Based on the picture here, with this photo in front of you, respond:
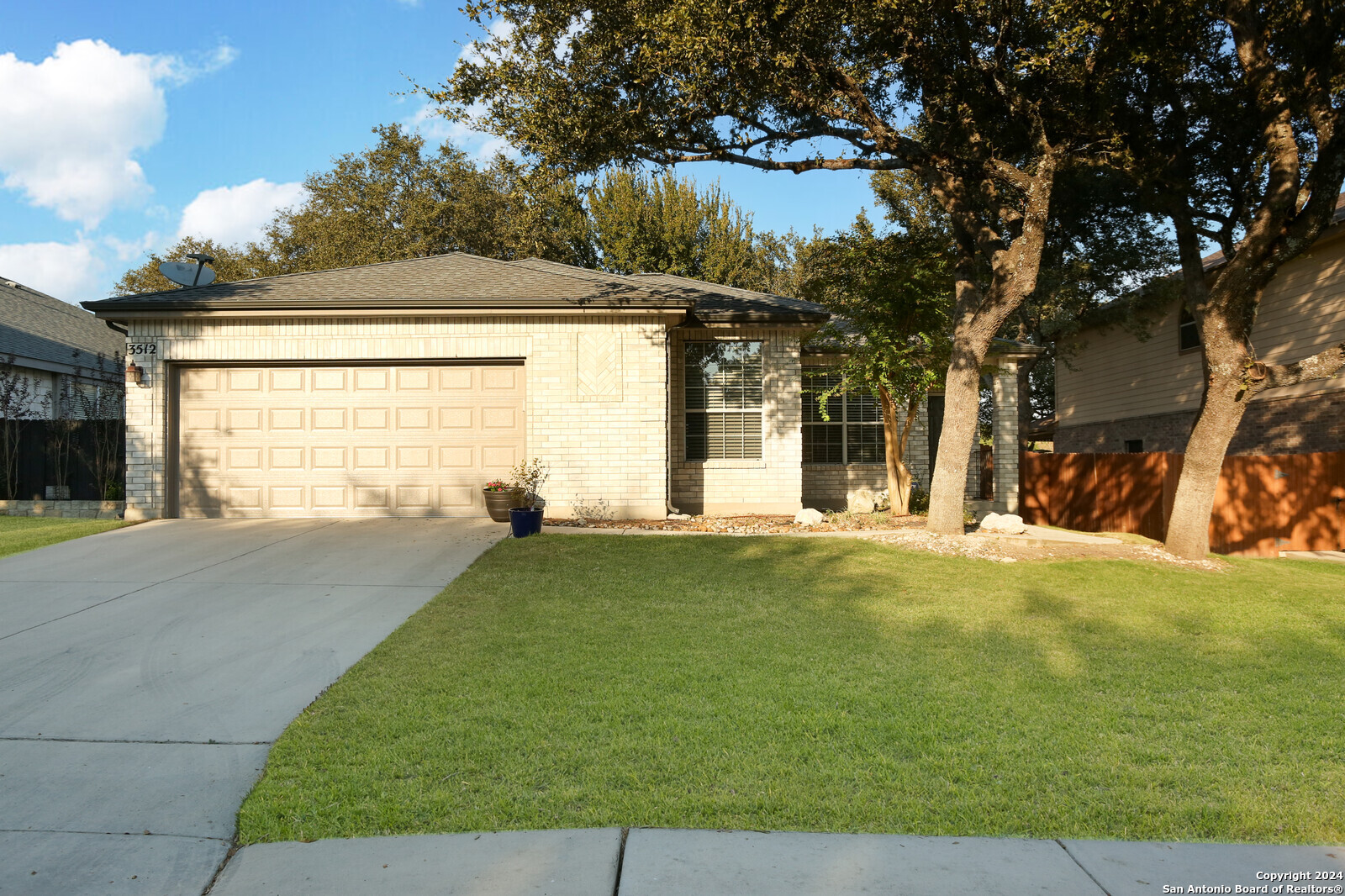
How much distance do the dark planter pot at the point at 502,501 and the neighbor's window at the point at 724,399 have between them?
3.76 metres

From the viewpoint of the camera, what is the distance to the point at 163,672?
5180 millimetres

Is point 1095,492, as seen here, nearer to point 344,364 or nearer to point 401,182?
point 344,364

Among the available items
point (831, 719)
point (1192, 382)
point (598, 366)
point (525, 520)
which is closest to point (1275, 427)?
point (1192, 382)

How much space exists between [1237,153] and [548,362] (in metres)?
10.5

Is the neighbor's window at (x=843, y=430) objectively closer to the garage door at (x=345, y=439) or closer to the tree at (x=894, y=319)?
the tree at (x=894, y=319)

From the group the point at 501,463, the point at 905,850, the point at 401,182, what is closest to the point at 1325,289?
the point at 501,463

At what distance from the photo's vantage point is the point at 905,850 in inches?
115

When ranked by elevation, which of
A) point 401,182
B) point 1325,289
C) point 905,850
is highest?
point 401,182

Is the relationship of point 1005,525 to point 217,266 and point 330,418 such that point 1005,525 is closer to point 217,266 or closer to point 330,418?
point 330,418

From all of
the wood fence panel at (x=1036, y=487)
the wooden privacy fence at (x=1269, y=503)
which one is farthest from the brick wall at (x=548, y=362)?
the wood fence panel at (x=1036, y=487)

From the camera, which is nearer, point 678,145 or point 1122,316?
point 678,145

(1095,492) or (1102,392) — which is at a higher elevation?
(1102,392)

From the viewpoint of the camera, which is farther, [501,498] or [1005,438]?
[1005,438]

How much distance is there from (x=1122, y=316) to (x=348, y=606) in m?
20.1
